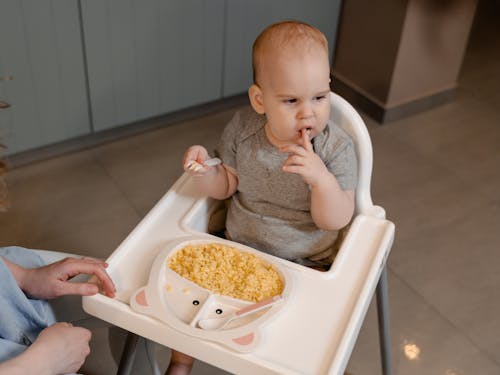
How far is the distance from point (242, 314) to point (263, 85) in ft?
1.20

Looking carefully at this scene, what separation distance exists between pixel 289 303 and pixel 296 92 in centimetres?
32

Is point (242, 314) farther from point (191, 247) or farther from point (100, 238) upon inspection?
point (100, 238)

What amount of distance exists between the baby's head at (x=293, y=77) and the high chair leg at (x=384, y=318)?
0.35 m

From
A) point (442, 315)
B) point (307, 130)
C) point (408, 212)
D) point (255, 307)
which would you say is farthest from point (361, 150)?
point (408, 212)

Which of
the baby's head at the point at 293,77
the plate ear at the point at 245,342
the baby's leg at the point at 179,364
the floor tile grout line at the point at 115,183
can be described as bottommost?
the floor tile grout line at the point at 115,183

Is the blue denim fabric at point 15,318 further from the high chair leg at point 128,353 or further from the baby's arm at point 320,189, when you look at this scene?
the baby's arm at point 320,189

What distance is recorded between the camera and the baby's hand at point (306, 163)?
918mm

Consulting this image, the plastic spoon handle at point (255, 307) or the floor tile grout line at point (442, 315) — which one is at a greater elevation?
the plastic spoon handle at point (255, 307)

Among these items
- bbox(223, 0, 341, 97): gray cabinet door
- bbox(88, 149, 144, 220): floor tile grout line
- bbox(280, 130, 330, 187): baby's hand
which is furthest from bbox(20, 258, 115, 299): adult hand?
bbox(223, 0, 341, 97): gray cabinet door

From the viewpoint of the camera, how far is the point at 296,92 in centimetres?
92

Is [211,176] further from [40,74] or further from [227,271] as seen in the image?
[40,74]

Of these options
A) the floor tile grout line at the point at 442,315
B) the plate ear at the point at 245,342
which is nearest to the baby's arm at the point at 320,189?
the plate ear at the point at 245,342

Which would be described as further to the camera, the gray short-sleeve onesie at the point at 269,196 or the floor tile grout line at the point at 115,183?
the floor tile grout line at the point at 115,183

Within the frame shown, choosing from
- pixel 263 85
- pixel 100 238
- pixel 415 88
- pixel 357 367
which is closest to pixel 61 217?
pixel 100 238
